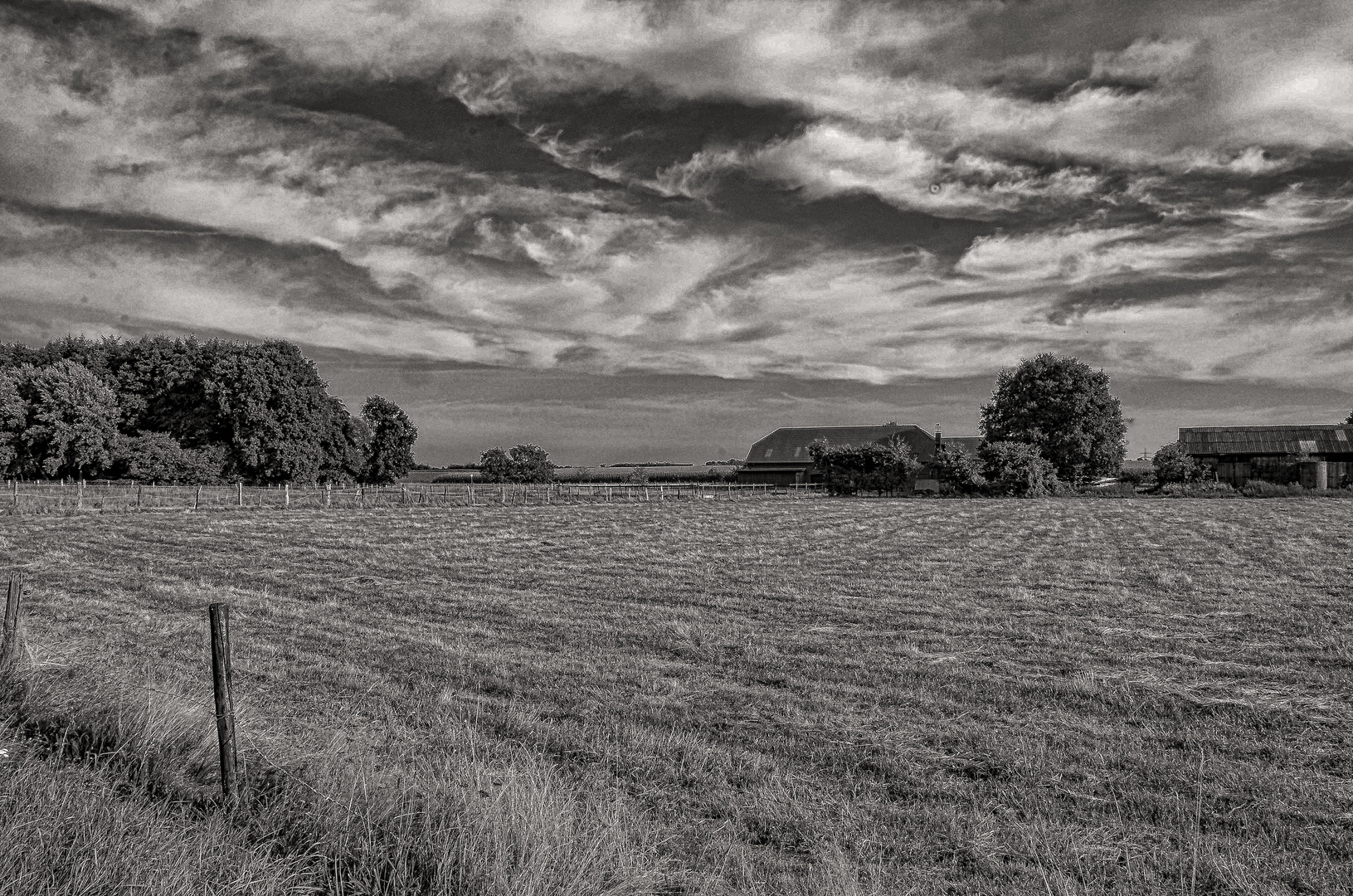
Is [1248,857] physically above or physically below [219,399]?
below

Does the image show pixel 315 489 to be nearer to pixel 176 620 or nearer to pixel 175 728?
pixel 176 620

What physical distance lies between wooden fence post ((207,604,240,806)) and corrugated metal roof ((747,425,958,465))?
354 feet

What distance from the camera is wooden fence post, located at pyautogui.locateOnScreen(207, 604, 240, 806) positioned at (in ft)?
16.9

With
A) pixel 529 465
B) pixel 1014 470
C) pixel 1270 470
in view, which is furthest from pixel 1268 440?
pixel 529 465

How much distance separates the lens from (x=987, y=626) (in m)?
12.9

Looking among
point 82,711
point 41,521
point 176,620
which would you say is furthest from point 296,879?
point 41,521

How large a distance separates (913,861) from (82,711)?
604cm

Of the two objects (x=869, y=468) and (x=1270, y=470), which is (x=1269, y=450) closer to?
(x=1270, y=470)

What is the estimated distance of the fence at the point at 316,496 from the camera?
149ft

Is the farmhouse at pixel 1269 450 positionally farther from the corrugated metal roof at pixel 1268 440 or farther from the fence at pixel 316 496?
the fence at pixel 316 496

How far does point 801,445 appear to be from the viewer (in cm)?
11644

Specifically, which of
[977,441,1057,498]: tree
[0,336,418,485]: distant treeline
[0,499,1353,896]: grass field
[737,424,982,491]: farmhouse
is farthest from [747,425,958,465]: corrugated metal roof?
[0,499,1353,896]: grass field

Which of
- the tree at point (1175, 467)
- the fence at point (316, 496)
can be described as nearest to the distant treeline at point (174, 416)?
the fence at point (316, 496)

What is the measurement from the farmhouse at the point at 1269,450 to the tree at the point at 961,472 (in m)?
27.5
